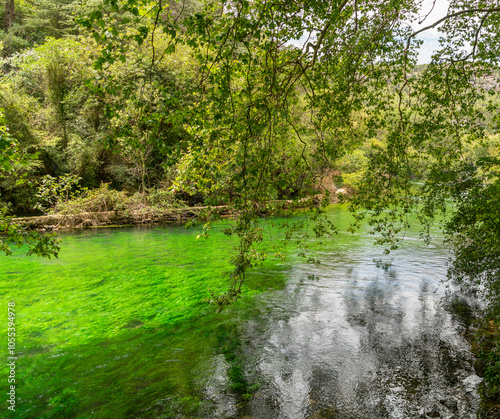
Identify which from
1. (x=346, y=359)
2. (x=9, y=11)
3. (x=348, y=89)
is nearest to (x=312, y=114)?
(x=348, y=89)

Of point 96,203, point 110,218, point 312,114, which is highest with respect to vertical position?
point 312,114

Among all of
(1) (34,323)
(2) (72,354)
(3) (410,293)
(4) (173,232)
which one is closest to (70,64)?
(4) (173,232)

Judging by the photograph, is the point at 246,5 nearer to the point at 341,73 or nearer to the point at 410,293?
the point at 341,73

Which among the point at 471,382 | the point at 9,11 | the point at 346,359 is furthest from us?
the point at 9,11

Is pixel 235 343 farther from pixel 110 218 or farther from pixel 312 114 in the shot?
pixel 110 218

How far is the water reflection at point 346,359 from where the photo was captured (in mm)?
4570

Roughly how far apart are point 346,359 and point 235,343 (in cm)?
199

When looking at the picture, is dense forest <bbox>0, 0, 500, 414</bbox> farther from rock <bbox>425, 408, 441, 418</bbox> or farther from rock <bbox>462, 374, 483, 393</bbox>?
rock <bbox>425, 408, 441, 418</bbox>

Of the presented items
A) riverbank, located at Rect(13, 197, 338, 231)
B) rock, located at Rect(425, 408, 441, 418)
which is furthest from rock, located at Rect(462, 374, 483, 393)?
riverbank, located at Rect(13, 197, 338, 231)

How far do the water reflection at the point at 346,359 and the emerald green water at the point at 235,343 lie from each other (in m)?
0.02

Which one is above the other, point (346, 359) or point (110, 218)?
point (110, 218)

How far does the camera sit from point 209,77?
13.9 ft

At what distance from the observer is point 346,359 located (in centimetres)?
579

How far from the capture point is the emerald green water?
15.3ft
